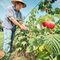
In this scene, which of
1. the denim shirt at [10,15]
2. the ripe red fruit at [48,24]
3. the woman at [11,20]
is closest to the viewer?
the ripe red fruit at [48,24]

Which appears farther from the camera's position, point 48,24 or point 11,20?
point 11,20

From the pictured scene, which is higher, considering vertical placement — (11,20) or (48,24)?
(48,24)

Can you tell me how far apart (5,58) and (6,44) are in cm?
66

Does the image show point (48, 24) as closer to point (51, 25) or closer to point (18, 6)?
point (51, 25)

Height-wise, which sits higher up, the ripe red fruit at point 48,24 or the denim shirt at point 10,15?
the ripe red fruit at point 48,24

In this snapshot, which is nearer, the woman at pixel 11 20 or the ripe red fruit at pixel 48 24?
the ripe red fruit at pixel 48 24

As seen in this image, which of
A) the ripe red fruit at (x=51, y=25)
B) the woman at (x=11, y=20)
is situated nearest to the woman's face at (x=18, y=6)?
the woman at (x=11, y=20)

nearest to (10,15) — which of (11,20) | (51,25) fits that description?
(11,20)

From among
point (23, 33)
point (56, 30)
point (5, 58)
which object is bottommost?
point (5, 58)

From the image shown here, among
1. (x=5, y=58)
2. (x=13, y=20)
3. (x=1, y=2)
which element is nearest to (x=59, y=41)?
(x=5, y=58)

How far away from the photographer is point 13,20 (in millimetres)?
5004

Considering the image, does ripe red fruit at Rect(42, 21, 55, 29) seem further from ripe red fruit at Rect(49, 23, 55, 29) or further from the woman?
the woman

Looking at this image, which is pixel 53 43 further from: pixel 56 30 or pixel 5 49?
pixel 5 49

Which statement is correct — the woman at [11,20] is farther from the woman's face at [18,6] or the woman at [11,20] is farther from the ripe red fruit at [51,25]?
the ripe red fruit at [51,25]
